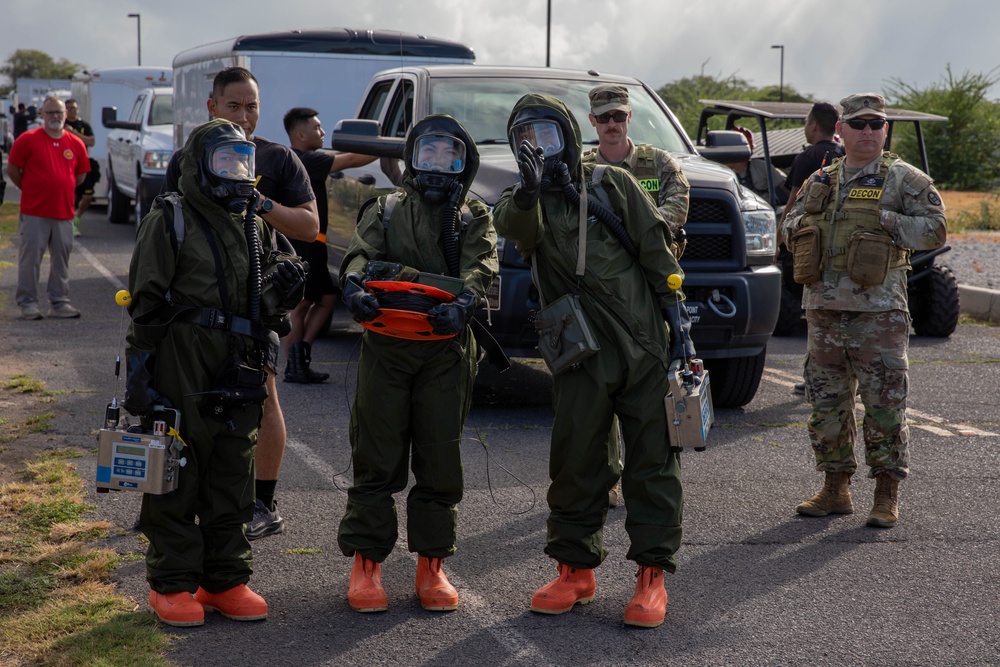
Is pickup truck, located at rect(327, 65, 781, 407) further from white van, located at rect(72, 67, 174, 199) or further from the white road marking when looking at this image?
white van, located at rect(72, 67, 174, 199)

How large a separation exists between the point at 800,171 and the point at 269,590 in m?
5.76

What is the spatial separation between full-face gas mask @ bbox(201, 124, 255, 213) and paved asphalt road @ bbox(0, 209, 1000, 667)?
1552 mm

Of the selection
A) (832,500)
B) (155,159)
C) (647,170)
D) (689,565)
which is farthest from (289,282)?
(155,159)

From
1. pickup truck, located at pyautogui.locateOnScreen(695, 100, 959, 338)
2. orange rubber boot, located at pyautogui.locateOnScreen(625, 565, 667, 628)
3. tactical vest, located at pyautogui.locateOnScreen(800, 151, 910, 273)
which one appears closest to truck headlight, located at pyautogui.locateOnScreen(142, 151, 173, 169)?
pickup truck, located at pyautogui.locateOnScreen(695, 100, 959, 338)

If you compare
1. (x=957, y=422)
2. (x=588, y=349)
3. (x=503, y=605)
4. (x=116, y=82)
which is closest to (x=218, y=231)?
(x=588, y=349)

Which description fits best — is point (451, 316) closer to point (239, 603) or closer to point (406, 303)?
point (406, 303)

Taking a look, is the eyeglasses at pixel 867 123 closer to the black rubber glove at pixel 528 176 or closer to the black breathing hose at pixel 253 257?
the black rubber glove at pixel 528 176

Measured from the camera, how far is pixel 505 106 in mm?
7883

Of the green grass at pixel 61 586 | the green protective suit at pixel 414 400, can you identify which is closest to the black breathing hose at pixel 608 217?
the green protective suit at pixel 414 400

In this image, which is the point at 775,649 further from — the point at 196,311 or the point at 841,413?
the point at 196,311

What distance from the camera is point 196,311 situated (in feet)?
13.6

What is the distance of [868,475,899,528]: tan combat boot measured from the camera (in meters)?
5.41

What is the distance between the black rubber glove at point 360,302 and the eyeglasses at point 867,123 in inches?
107

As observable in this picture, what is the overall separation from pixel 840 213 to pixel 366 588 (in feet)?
9.76
